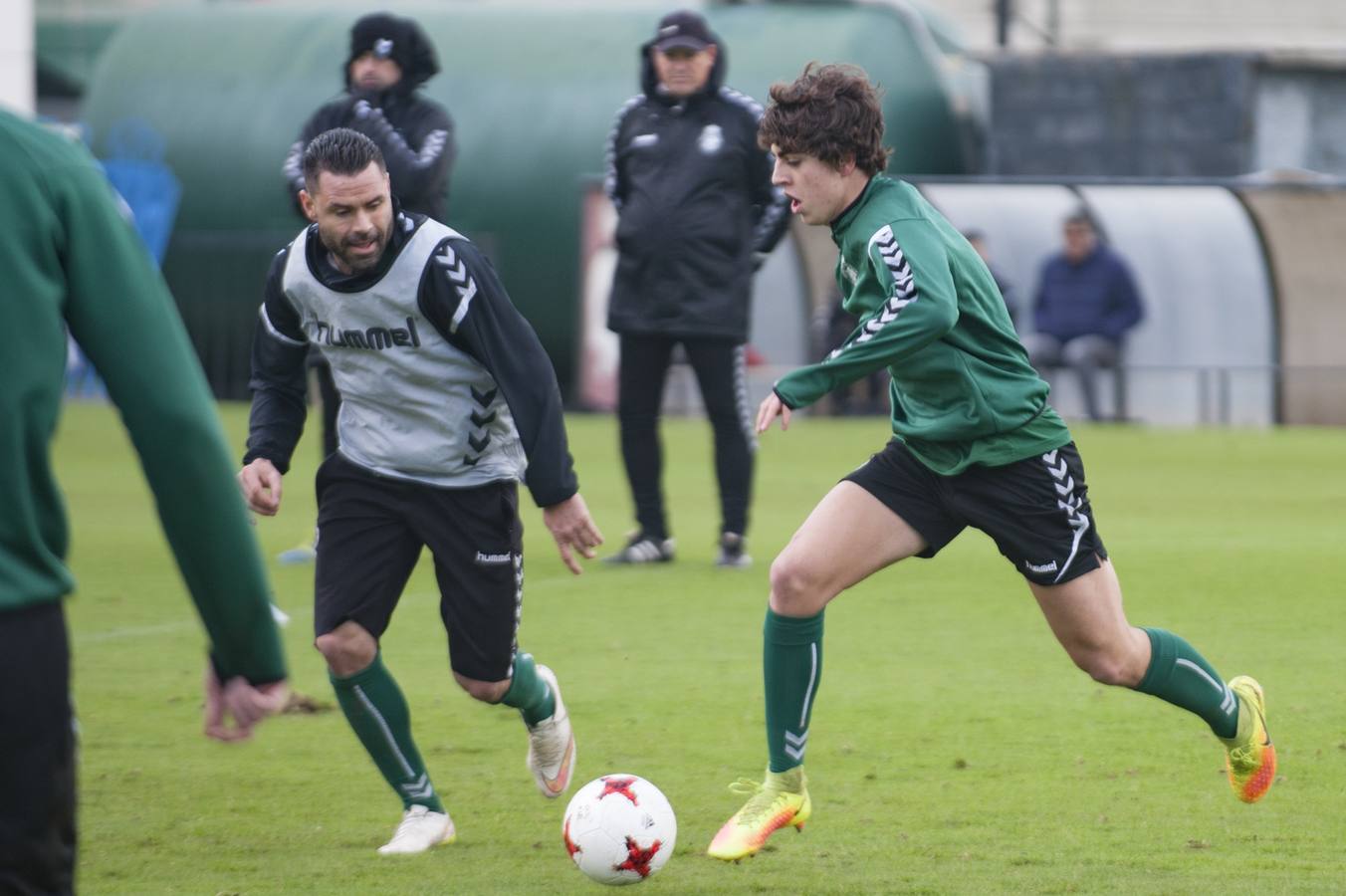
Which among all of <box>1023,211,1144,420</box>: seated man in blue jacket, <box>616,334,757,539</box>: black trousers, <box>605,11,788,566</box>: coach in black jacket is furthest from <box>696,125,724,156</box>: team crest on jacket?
<box>1023,211,1144,420</box>: seated man in blue jacket

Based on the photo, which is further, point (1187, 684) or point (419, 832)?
point (1187, 684)

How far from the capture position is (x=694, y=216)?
9445mm

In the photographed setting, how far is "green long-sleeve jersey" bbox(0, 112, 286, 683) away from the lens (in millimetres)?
2602

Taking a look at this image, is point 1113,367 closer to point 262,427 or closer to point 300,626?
point 300,626

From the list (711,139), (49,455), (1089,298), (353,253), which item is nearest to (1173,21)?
(1089,298)

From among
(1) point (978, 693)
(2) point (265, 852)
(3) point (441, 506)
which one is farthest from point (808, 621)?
(1) point (978, 693)

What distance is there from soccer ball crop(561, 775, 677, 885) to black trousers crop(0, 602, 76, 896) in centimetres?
194

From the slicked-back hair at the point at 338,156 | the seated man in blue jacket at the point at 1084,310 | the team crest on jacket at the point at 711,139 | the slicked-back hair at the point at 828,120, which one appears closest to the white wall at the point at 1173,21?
the seated man in blue jacket at the point at 1084,310

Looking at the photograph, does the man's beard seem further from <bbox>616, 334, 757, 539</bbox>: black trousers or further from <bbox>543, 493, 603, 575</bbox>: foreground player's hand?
<bbox>616, 334, 757, 539</bbox>: black trousers

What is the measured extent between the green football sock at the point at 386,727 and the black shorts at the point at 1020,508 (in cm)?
122

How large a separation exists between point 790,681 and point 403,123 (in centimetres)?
412

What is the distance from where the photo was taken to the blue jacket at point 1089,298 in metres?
17.4

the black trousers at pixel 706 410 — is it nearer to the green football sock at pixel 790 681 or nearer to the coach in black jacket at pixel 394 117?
the coach in black jacket at pixel 394 117

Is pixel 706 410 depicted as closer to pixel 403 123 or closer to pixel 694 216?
pixel 694 216
